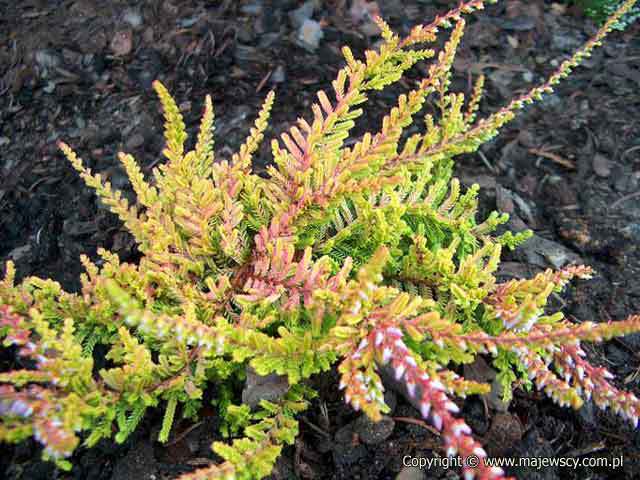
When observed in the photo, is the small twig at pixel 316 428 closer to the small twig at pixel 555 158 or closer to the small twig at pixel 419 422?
the small twig at pixel 419 422

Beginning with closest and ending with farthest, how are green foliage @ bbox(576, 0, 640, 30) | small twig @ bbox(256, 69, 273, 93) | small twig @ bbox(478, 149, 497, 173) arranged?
small twig @ bbox(478, 149, 497, 173) → small twig @ bbox(256, 69, 273, 93) → green foliage @ bbox(576, 0, 640, 30)

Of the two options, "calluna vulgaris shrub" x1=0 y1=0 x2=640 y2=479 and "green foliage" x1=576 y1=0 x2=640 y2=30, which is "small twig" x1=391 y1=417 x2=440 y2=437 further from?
"green foliage" x1=576 y1=0 x2=640 y2=30

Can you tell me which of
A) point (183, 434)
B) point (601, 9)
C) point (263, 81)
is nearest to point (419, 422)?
point (183, 434)

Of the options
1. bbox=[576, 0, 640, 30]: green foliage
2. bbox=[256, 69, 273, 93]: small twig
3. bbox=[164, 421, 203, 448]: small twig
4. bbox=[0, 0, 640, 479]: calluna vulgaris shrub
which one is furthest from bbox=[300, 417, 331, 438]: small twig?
bbox=[576, 0, 640, 30]: green foliage

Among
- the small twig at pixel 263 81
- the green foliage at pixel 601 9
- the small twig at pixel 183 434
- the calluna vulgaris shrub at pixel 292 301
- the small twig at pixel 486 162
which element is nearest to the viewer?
the calluna vulgaris shrub at pixel 292 301

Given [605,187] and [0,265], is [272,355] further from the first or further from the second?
[605,187]

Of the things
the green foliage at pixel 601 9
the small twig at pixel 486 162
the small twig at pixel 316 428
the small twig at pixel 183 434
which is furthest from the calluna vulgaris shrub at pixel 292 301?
the green foliage at pixel 601 9

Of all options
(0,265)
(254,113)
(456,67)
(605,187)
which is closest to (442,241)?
(605,187)

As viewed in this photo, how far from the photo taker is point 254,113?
2783mm

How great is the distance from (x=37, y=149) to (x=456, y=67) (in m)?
2.18

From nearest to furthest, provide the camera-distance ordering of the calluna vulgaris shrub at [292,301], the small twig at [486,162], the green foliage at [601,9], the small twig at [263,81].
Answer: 1. the calluna vulgaris shrub at [292,301]
2. the small twig at [486,162]
3. the small twig at [263,81]
4. the green foliage at [601,9]

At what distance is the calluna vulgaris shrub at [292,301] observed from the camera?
4.14ft

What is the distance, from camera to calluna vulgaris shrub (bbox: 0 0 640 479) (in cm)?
126

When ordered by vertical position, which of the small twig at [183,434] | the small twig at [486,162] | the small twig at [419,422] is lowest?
the small twig at [419,422]
